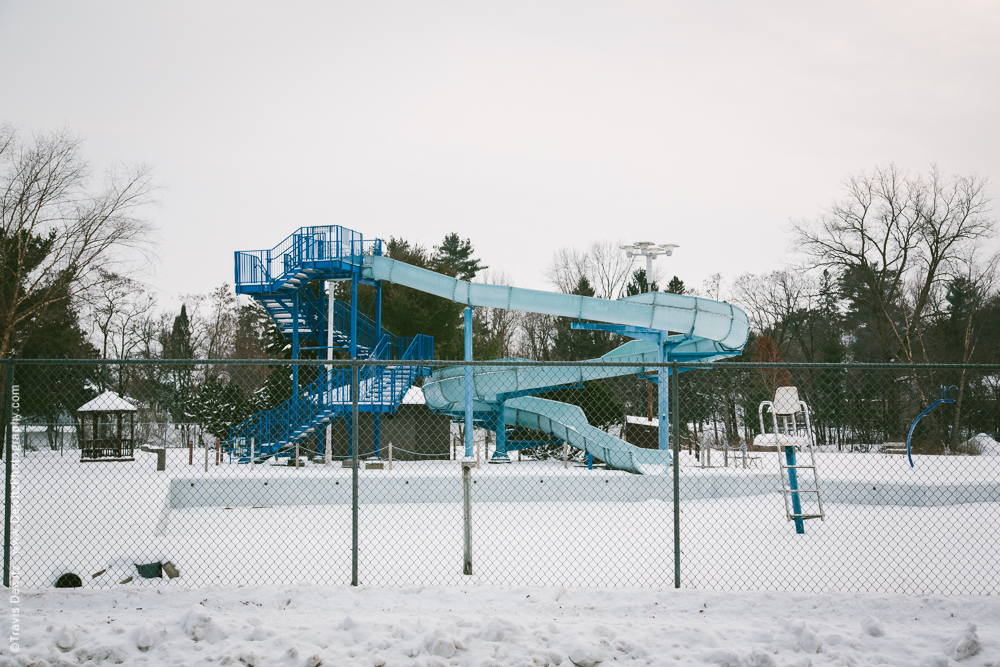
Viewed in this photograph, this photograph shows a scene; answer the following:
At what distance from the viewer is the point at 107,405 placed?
76.9 ft

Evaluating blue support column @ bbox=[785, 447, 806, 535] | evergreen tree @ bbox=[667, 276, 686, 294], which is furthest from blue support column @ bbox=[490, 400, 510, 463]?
evergreen tree @ bbox=[667, 276, 686, 294]

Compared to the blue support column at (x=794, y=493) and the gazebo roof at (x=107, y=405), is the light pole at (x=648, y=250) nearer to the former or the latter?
the blue support column at (x=794, y=493)

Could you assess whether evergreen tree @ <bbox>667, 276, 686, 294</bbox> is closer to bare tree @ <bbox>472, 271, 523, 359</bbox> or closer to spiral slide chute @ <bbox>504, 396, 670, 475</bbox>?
bare tree @ <bbox>472, 271, 523, 359</bbox>

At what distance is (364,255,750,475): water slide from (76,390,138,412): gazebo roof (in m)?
10.4

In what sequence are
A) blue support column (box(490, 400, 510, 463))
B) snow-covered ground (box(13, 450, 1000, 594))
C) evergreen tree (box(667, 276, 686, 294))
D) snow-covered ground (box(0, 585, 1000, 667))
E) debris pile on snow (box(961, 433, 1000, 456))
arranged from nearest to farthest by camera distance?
1. snow-covered ground (box(0, 585, 1000, 667))
2. snow-covered ground (box(13, 450, 1000, 594))
3. debris pile on snow (box(961, 433, 1000, 456))
4. blue support column (box(490, 400, 510, 463))
5. evergreen tree (box(667, 276, 686, 294))

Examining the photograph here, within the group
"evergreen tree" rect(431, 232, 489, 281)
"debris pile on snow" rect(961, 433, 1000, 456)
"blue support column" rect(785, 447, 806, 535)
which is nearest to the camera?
"blue support column" rect(785, 447, 806, 535)

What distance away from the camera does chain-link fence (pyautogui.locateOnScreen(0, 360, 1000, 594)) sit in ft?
25.4

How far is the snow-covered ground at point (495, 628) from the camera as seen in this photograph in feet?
14.9

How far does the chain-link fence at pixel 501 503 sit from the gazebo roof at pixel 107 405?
72mm

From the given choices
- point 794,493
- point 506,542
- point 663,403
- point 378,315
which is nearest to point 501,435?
point 663,403

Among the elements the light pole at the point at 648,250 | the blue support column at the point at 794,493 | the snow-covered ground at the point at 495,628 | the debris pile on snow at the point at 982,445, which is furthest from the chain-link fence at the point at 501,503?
the light pole at the point at 648,250

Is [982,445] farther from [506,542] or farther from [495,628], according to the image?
[495,628]

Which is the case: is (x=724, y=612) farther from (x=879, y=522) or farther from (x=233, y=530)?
(x=233, y=530)

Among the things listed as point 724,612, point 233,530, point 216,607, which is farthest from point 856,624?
point 233,530
